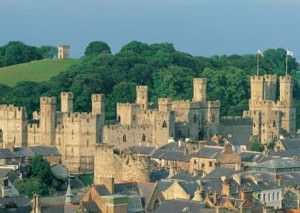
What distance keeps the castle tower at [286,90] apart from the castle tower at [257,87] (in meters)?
1.44

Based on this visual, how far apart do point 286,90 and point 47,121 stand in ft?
65.5

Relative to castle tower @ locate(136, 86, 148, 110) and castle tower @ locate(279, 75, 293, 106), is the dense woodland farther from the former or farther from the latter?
castle tower @ locate(136, 86, 148, 110)

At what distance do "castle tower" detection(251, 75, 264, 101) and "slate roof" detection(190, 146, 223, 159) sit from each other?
1984cm

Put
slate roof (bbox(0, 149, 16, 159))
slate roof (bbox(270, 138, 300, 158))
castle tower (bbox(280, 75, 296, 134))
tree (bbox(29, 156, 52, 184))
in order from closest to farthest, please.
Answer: tree (bbox(29, 156, 52, 184)) < slate roof (bbox(0, 149, 16, 159)) < slate roof (bbox(270, 138, 300, 158)) < castle tower (bbox(280, 75, 296, 134))

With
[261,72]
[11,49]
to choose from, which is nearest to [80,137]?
[261,72]

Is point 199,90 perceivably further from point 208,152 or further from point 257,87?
point 208,152

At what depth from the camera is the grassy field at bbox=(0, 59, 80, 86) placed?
374 feet

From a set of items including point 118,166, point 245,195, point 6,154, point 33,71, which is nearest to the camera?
point 245,195

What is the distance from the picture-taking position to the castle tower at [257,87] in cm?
9694

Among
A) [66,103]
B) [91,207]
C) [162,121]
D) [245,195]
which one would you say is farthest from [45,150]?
[245,195]

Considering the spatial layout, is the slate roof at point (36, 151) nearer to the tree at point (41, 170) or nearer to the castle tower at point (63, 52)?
the tree at point (41, 170)

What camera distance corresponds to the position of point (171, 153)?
78.6 metres

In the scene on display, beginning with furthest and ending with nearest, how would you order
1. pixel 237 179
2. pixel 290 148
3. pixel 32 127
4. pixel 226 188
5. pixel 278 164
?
pixel 32 127, pixel 290 148, pixel 278 164, pixel 237 179, pixel 226 188

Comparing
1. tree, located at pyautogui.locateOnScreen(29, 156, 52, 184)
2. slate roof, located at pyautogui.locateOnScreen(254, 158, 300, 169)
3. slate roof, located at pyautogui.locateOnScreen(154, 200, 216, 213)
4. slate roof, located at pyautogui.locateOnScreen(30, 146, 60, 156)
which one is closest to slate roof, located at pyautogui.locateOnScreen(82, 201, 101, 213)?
slate roof, located at pyautogui.locateOnScreen(154, 200, 216, 213)
